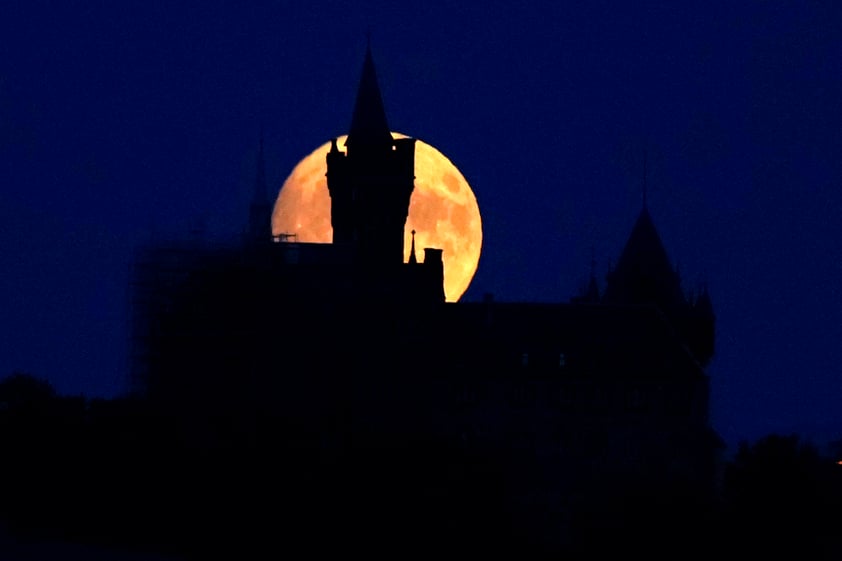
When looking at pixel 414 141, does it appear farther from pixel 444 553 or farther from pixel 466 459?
pixel 444 553

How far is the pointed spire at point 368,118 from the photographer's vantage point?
141125 millimetres

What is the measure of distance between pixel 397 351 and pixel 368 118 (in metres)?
11.7

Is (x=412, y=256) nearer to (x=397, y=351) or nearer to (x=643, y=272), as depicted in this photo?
(x=397, y=351)

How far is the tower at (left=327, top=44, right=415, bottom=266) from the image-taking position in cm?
14025

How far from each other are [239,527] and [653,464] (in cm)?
4041

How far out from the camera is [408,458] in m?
106

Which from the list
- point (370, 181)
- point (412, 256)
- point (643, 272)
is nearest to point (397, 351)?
point (412, 256)

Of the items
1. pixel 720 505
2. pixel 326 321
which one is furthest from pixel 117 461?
pixel 326 321

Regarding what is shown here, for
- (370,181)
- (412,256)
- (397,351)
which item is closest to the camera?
(397,351)

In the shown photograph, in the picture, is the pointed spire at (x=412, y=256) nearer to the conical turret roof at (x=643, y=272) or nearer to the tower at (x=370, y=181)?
the tower at (x=370, y=181)

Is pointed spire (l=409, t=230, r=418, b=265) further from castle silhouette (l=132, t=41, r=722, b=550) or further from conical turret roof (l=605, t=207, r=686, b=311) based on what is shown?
conical turret roof (l=605, t=207, r=686, b=311)

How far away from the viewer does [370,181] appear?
462ft

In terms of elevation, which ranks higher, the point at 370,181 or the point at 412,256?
the point at 370,181

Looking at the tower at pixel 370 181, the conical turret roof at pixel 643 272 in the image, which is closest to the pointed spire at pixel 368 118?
the tower at pixel 370 181
